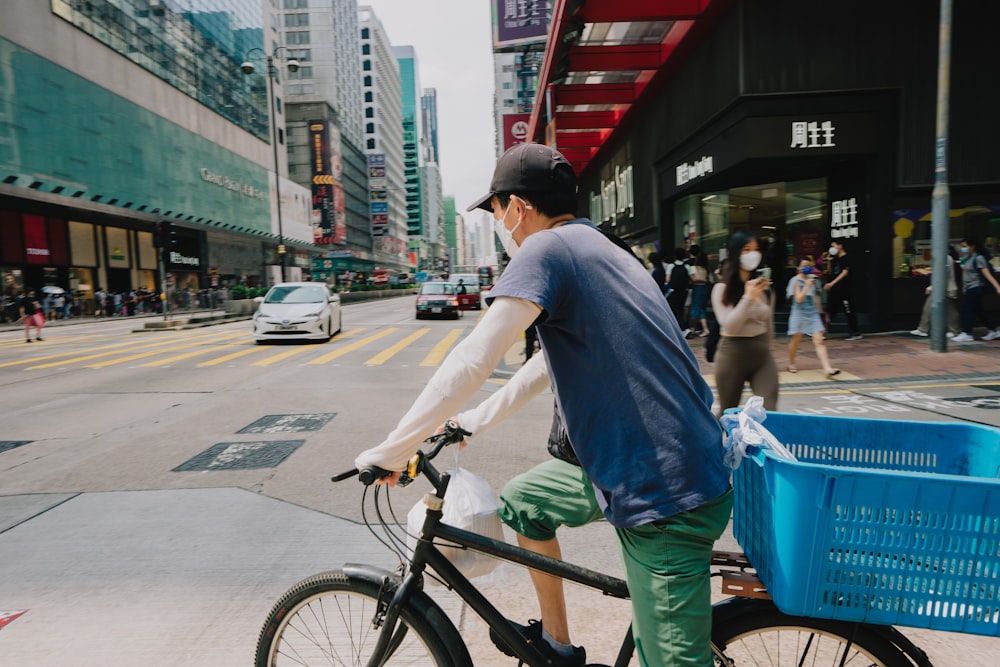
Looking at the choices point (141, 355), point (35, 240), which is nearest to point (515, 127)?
point (141, 355)

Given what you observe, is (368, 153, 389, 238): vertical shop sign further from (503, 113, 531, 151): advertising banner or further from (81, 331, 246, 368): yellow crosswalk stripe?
(81, 331, 246, 368): yellow crosswalk stripe

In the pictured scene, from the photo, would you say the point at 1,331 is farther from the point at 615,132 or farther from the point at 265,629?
the point at 265,629

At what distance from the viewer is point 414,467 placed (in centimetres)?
181

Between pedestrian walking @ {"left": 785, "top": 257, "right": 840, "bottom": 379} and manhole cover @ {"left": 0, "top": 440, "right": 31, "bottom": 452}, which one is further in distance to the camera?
pedestrian walking @ {"left": 785, "top": 257, "right": 840, "bottom": 379}

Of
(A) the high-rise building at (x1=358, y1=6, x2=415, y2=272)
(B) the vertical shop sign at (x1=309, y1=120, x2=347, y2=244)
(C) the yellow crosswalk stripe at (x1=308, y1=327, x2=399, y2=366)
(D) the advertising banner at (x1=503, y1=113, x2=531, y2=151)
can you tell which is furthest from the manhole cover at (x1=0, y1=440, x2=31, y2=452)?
(A) the high-rise building at (x1=358, y1=6, x2=415, y2=272)

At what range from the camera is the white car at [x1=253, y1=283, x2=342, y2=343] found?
1584 cm

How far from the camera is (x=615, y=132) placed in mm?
22016

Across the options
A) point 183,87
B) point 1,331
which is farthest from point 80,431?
point 183,87

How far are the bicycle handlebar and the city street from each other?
0.48 meters

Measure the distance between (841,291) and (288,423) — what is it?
10.4 metres

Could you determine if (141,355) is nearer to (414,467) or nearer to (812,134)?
(414,467)

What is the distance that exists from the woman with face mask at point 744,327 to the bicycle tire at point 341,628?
336cm

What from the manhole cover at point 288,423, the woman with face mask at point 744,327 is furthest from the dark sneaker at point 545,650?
the manhole cover at point 288,423

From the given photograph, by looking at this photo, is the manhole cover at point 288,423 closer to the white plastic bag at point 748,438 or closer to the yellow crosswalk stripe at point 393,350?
the yellow crosswalk stripe at point 393,350
